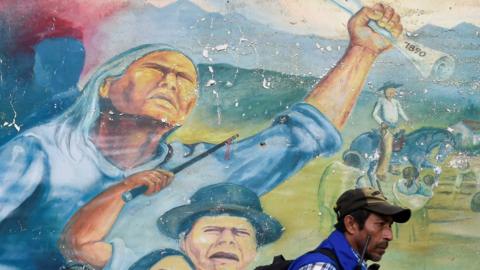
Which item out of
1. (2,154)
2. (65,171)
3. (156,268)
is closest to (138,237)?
(156,268)

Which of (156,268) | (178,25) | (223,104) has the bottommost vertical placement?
(156,268)

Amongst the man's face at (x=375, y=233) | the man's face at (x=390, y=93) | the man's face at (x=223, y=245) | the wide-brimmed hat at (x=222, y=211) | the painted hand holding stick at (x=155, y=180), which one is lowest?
the man's face at (x=223, y=245)

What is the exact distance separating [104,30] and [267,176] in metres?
A: 1.42

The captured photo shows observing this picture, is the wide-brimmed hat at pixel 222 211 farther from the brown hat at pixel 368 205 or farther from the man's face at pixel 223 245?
the brown hat at pixel 368 205

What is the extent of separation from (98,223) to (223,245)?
81 cm

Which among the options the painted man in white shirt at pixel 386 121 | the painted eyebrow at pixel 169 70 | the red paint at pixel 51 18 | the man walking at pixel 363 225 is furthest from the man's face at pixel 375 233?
the red paint at pixel 51 18

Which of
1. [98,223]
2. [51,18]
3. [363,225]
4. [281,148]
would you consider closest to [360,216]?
[363,225]

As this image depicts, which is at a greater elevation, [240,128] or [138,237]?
[240,128]

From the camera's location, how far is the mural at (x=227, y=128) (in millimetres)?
Answer: 6316

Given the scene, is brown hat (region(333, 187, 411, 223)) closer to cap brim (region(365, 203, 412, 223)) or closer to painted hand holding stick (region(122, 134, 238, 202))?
cap brim (region(365, 203, 412, 223))

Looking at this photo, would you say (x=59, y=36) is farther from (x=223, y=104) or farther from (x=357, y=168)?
(x=357, y=168)

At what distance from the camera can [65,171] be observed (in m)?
6.30

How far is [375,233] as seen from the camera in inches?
155

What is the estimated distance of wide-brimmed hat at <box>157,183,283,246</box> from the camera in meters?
6.36
